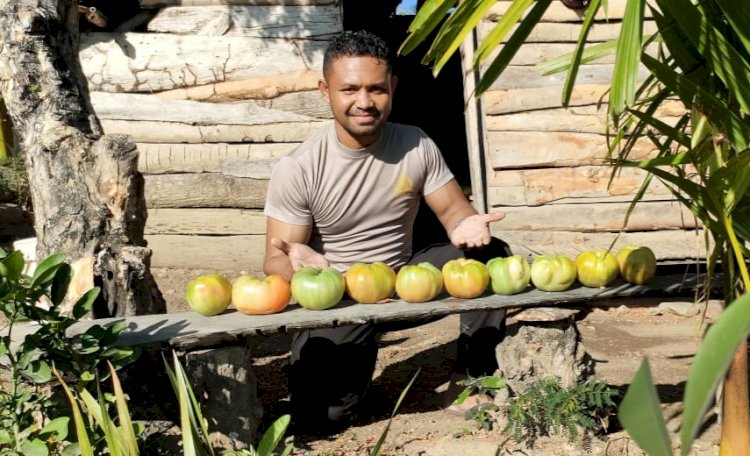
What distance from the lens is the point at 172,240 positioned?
6398 millimetres

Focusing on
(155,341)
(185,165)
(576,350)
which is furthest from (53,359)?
(185,165)

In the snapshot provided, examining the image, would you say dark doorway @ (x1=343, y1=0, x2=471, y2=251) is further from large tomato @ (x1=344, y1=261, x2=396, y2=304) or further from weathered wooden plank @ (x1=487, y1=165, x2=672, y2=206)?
large tomato @ (x1=344, y1=261, x2=396, y2=304)

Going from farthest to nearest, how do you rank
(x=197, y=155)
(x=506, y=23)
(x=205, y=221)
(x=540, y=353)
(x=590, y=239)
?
1. (x=205, y=221)
2. (x=197, y=155)
3. (x=590, y=239)
4. (x=540, y=353)
5. (x=506, y=23)

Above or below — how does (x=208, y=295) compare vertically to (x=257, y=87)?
below

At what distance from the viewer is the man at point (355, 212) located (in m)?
A: 3.65

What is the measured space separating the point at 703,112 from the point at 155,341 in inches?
76.3

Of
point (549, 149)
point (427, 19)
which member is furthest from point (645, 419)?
point (549, 149)

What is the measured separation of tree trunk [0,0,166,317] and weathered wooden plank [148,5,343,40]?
2.05 meters

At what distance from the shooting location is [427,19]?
200 centimetres

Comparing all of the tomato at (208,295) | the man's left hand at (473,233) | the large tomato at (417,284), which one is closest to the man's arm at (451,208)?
the man's left hand at (473,233)

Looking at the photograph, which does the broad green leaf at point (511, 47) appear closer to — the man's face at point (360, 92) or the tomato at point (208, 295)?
the tomato at point (208, 295)

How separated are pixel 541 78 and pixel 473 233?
2723 mm

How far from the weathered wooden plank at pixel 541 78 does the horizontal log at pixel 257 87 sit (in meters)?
1.32

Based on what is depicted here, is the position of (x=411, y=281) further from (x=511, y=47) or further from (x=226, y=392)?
(x=511, y=47)
